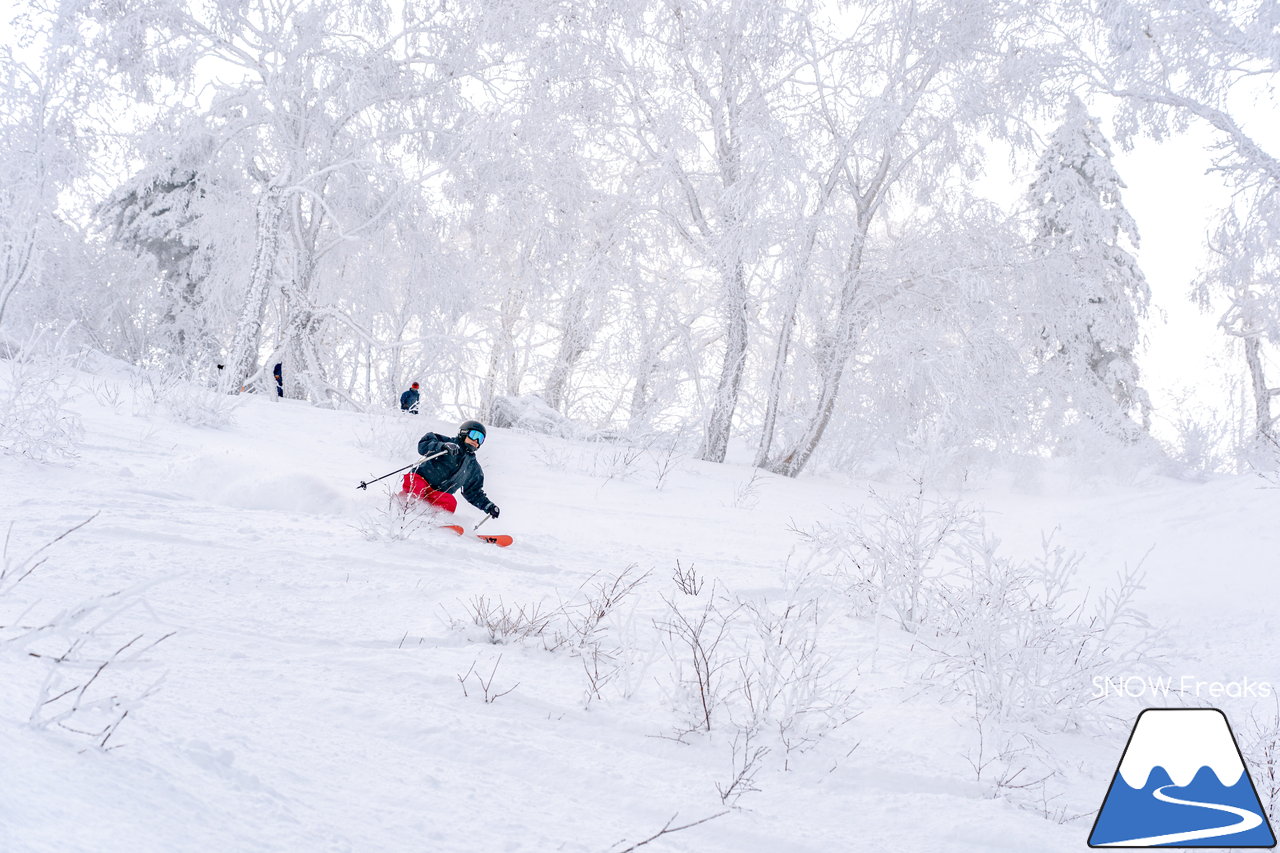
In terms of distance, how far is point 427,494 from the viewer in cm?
609

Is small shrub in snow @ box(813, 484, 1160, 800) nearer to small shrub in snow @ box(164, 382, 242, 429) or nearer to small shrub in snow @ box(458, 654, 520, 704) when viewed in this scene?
small shrub in snow @ box(458, 654, 520, 704)

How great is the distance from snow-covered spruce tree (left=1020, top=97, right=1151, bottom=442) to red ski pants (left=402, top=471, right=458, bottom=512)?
10440mm

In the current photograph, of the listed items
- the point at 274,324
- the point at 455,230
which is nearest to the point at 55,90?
the point at 455,230

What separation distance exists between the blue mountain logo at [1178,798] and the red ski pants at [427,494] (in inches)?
186

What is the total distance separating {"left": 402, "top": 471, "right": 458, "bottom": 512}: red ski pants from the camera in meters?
6.03

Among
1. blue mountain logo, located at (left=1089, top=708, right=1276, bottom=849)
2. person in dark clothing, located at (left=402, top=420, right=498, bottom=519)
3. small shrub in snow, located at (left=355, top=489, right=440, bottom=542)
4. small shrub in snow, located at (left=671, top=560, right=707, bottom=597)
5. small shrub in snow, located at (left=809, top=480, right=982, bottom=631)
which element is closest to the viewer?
blue mountain logo, located at (left=1089, top=708, right=1276, bottom=849)

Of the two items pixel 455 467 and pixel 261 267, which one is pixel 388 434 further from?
pixel 261 267

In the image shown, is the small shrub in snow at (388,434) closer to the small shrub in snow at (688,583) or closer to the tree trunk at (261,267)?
the tree trunk at (261,267)

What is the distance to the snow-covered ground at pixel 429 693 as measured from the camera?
6.00 feet

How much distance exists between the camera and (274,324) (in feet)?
75.3

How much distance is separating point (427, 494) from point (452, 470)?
1.17ft

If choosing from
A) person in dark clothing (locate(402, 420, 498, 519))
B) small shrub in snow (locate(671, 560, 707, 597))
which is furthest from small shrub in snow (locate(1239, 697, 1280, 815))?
person in dark clothing (locate(402, 420, 498, 519))

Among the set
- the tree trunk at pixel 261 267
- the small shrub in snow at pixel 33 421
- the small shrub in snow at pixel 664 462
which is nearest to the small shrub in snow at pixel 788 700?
the small shrub in snow at pixel 33 421

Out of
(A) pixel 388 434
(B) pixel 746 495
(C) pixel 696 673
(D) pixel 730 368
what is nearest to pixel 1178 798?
(C) pixel 696 673
